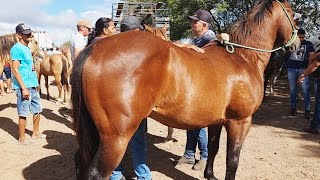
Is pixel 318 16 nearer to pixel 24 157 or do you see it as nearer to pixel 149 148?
pixel 149 148

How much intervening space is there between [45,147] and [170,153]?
2.25 m

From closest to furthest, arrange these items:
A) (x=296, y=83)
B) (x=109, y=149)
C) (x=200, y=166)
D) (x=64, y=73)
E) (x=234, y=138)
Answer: (x=109, y=149) < (x=234, y=138) < (x=200, y=166) < (x=296, y=83) < (x=64, y=73)

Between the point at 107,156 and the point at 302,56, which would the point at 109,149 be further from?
the point at 302,56

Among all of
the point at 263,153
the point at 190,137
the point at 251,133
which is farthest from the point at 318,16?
the point at 190,137

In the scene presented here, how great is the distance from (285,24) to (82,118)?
257cm

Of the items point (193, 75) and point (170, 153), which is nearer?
point (193, 75)

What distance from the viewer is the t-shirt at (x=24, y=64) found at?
17.1ft

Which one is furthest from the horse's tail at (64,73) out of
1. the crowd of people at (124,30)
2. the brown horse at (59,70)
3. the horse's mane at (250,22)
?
the horse's mane at (250,22)

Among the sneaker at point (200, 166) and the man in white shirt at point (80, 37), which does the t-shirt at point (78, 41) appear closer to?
the man in white shirt at point (80, 37)

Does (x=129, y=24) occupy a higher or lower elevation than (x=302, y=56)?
higher

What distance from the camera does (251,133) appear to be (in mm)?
6340

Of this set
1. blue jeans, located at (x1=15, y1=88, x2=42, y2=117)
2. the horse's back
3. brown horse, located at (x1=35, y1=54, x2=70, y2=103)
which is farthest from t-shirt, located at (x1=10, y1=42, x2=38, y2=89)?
brown horse, located at (x1=35, y1=54, x2=70, y2=103)

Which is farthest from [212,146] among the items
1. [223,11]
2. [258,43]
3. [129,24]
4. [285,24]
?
[223,11]

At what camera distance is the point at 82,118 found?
2.76 m
